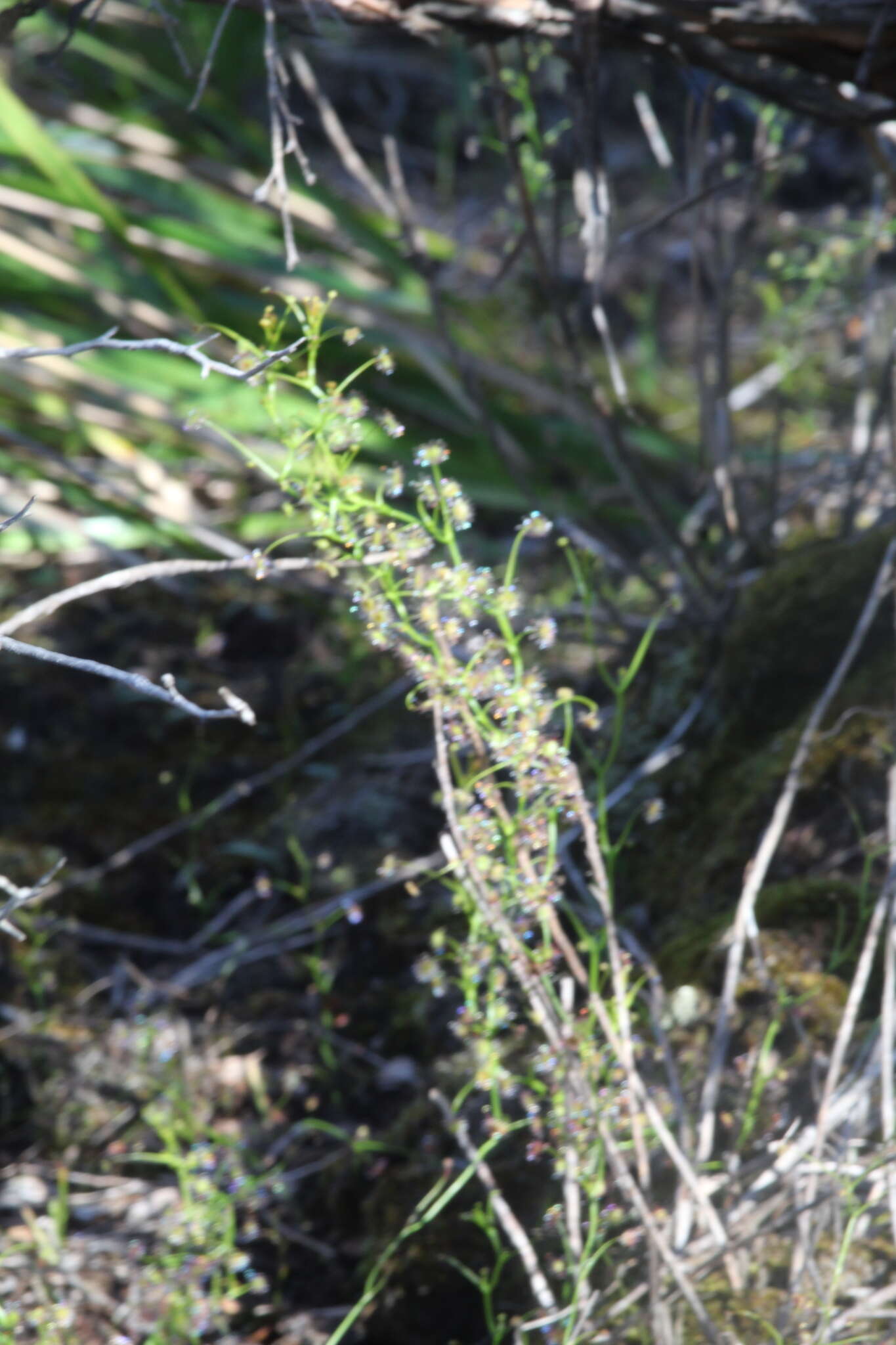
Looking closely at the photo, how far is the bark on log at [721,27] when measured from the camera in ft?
3.76

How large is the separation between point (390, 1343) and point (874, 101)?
4.98 ft

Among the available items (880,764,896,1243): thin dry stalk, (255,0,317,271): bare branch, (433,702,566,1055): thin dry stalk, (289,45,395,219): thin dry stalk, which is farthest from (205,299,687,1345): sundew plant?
(289,45,395,219): thin dry stalk

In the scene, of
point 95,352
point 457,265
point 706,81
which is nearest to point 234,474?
point 95,352

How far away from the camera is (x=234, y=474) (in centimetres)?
229

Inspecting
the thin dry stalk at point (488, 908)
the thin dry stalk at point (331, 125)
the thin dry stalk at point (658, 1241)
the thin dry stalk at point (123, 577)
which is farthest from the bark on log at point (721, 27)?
the thin dry stalk at point (658, 1241)

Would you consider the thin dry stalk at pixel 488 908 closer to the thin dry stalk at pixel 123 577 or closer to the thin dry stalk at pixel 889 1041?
the thin dry stalk at pixel 123 577

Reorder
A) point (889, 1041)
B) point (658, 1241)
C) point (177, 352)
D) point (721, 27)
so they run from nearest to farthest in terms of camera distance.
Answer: point (177, 352) < point (658, 1241) < point (889, 1041) < point (721, 27)

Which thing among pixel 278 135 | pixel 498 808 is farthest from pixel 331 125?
pixel 498 808

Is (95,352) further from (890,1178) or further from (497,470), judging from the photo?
→ (890,1178)

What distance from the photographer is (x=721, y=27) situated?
117 cm

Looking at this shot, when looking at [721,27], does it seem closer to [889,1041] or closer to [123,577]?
[123,577]

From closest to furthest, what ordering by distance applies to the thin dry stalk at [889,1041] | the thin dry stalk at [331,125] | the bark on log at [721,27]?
the thin dry stalk at [889,1041] < the bark on log at [721,27] < the thin dry stalk at [331,125]

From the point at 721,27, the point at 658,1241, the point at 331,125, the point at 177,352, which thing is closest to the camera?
the point at 177,352

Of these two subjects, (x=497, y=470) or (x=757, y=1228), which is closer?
(x=757, y=1228)
